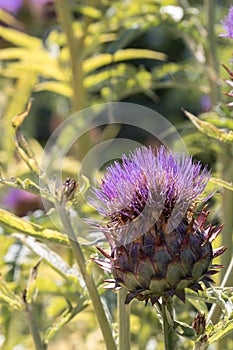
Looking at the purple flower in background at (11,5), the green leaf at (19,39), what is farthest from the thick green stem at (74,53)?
the purple flower in background at (11,5)

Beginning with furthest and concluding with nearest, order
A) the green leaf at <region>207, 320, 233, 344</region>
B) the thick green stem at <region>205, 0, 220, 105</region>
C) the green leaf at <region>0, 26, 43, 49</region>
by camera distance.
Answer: the green leaf at <region>0, 26, 43, 49</region> → the thick green stem at <region>205, 0, 220, 105</region> → the green leaf at <region>207, 320, 233, 344</region>

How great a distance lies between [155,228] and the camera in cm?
67

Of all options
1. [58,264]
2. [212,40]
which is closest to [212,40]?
[212,40]

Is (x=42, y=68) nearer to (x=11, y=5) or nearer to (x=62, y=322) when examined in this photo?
(x=62, y=322)

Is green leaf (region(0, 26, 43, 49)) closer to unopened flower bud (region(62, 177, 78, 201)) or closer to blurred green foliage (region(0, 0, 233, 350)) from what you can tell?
blurred green foliage (region(0, 0, 233, 350))

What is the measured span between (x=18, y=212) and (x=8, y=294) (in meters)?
0.95

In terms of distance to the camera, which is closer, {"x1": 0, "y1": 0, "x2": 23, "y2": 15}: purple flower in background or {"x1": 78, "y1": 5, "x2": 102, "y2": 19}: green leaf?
{"x1": 78, "y1": 5, "x2": 102, "y2": 19}: green leaf

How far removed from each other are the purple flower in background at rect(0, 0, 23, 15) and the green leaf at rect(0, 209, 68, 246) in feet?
4.35

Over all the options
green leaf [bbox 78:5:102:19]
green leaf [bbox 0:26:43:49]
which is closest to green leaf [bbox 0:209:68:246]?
green leaf [bbox 78:5:102:19]

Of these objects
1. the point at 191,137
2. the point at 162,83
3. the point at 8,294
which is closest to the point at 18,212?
the point at 162,83

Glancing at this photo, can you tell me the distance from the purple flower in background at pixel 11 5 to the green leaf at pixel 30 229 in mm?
1325

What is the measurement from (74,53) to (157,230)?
61 cm

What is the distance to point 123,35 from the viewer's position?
3.60 feet

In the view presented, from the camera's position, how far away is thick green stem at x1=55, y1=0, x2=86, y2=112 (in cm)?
118
